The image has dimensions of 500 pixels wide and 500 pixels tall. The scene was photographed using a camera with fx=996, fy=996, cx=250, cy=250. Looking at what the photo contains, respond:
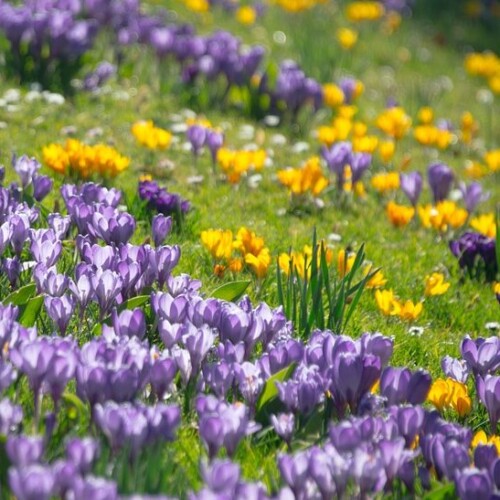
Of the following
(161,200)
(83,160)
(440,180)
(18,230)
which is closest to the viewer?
(18,230)

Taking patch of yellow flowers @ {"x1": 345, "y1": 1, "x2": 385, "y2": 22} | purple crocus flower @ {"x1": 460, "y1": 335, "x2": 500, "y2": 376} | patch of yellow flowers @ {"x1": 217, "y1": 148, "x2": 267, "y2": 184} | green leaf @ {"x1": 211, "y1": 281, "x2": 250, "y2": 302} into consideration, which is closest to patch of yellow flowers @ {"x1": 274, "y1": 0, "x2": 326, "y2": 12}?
patch of yellow flowers @ {"x1": 345, "y1": 1, "x2": 385, "y2": 22}

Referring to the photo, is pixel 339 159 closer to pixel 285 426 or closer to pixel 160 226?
pixel 160 226

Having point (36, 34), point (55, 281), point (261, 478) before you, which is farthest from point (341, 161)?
point (261, 478)

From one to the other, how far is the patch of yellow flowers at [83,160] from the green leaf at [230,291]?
4.97 ft

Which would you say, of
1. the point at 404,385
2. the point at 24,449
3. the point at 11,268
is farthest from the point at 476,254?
the point at 24,449

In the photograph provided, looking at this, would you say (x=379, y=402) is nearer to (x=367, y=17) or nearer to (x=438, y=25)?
(x=367, y=17)

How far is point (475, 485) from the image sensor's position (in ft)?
8.73

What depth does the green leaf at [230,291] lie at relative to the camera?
3914mm

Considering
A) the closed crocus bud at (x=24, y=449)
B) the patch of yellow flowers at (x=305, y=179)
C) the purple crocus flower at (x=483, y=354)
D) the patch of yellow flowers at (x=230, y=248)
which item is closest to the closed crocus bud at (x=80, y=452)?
the closed crocus bud at (x=24, y=449)

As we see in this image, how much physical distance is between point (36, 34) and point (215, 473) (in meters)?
5.16

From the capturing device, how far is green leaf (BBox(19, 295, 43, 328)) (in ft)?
11.5

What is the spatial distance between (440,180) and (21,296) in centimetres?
356

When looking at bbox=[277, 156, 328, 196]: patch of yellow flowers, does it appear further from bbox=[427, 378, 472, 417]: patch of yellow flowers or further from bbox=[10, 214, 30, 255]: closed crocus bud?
bbox=[427, 378, 472, 417]: patch of yellow flowers

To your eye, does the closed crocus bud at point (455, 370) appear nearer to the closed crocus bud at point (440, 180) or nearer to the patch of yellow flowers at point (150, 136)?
the closed crocus bud at point (440, 180)
